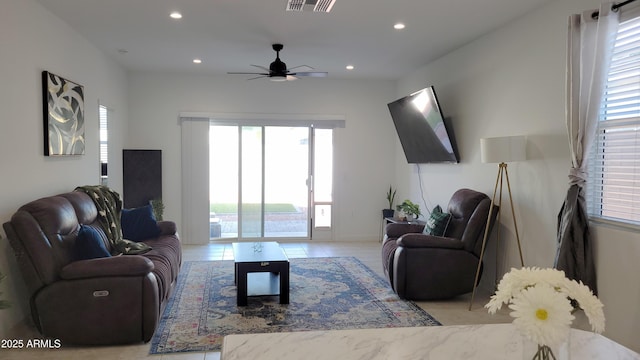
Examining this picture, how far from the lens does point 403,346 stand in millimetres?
1353

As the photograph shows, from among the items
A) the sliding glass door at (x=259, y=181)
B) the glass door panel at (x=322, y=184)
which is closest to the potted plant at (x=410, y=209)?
the glass door panel at (x=322, y=184)

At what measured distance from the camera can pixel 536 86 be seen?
158 inches

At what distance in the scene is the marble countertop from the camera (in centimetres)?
129

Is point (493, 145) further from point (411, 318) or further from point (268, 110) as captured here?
point (268, 110)

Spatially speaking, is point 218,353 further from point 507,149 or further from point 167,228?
point 507,149

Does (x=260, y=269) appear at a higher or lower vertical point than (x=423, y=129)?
lower

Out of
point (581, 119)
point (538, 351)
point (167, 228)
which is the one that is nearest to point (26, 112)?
point (167, 228)

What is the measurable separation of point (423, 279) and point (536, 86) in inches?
81.3

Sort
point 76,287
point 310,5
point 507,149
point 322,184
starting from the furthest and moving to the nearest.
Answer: point 322,184 → point 507,149 → point 310,5 → point 76,287

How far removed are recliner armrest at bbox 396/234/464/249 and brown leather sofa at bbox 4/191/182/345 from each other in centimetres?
227

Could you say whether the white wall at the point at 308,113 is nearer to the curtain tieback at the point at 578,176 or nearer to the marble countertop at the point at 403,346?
the curtain tieback at the point at 578,176

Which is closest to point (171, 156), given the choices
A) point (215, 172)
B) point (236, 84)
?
point (215, 172)

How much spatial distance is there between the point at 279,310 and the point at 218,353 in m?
0.93

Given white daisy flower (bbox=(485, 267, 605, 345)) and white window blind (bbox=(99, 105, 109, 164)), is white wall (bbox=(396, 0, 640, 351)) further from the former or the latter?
white window blind (bbox=(99, 105, 109, 164))
